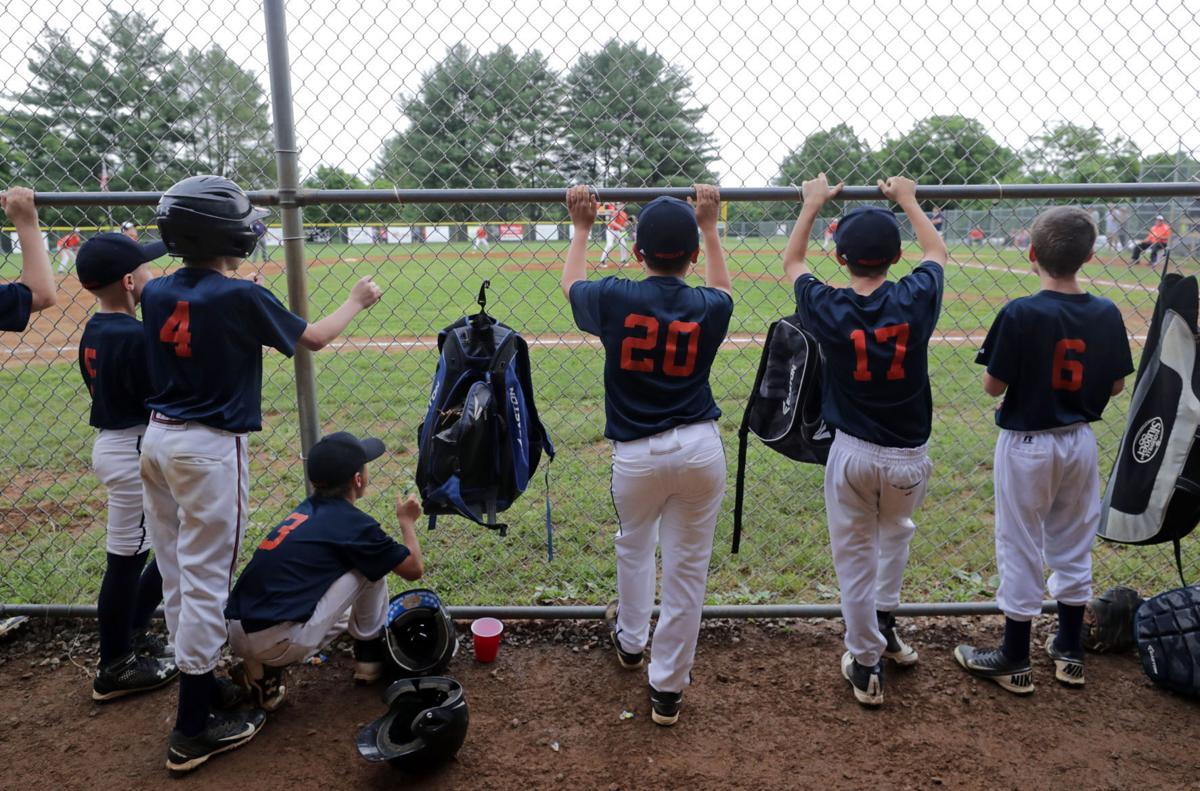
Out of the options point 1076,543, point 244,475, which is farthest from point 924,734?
point 244,475

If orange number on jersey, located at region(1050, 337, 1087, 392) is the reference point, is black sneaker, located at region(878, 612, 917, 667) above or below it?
below

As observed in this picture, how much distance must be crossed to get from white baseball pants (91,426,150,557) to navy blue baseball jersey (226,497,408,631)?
0.61 meters

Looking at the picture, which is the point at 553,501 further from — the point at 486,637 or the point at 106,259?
the point at 106,259

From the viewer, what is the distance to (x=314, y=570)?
10.1 feet

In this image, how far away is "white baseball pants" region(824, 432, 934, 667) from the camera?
10.1 feet

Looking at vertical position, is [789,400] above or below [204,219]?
below

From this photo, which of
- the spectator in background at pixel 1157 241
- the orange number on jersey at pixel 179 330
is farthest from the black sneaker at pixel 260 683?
the spectator in background at pixel 1157 241

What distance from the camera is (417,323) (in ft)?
39.9

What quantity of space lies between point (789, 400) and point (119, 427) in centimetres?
270

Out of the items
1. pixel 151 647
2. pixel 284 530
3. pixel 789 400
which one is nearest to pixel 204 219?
pixel 284 530

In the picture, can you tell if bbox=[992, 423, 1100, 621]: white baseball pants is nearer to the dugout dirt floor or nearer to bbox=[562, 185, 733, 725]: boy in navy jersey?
the dugout dirt floor

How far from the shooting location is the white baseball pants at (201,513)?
2.89 metres

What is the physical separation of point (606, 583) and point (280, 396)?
5.00 metres

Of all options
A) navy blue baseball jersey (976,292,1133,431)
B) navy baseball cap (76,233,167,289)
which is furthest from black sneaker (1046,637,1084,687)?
navy baseball cap (76,233,167,289)
